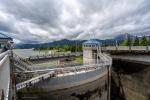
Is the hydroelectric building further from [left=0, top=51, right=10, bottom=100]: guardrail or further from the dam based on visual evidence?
→ [left=0, top=51, right=10, bottom=100]: guardrail

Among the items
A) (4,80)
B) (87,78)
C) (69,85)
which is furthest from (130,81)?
(4,80)

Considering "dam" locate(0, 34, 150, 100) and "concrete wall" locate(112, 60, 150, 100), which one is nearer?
"dam" locate(0, 34, 150, 100)

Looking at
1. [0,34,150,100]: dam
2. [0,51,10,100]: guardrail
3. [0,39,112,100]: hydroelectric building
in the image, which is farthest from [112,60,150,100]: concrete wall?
[0,51,10,100]: guardrail

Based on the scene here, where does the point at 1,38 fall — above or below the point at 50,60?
above

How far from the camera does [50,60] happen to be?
39781mm

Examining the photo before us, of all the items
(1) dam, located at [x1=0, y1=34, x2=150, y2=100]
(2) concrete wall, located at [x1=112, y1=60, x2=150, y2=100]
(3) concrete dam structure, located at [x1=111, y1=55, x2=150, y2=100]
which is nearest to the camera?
(1) dam, located at [x1=0, y1=34, x2=150, y2=100]

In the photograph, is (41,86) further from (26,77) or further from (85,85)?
(85,85)

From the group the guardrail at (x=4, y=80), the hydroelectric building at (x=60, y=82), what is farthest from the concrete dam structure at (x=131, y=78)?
the guardrail at (x=4, y=80)

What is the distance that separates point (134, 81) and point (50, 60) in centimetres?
2130

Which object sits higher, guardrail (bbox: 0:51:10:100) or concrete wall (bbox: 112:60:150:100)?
guardrail (bbox: 0:51:10:100)

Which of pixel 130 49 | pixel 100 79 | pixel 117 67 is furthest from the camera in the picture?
pixel 117 67

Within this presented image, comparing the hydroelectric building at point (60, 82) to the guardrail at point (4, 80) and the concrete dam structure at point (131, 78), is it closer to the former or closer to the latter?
the concrete dam structure at point (131, 78)

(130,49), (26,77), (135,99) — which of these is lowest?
(135,99)

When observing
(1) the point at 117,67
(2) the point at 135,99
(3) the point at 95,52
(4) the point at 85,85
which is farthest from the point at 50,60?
(2) the point at 135,99
